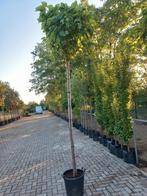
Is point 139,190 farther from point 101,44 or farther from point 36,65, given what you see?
point 36,65

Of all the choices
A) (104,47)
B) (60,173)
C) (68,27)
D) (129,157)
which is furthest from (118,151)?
(104,47)

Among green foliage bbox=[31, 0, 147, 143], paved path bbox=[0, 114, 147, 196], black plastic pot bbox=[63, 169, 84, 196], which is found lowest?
paved path bbox=[0, 114, 147, 196]

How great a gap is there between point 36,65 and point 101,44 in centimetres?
1640

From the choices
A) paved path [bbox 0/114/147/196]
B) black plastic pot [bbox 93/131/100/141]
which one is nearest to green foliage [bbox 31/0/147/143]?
paved path [bbox 0/114/147/196]

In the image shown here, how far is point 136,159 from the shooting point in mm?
6426


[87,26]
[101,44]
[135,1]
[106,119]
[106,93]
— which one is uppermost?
[135,1]

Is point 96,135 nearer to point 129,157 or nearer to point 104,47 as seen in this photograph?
point 129,157

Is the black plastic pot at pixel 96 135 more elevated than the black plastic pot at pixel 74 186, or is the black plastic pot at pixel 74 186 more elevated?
the black plastic pot at pixel 96 135

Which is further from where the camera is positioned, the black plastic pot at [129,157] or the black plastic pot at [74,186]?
the black plastic pot at [129,157]

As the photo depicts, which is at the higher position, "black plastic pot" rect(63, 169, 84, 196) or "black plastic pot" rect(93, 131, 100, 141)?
"black plastic pot" rect(93, 131, 100, 141)

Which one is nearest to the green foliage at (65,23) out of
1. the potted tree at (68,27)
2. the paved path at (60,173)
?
the potted tree at (68,27)

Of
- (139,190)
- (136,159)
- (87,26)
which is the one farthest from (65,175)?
(87,26)

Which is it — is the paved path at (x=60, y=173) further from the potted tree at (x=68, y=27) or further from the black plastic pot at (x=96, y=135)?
the black plastic pot at (x=96, y=135)

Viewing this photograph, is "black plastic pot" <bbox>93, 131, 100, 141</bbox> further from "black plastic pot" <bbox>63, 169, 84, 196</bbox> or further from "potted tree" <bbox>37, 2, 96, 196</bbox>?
"black plastic pot" <bbox>63, 169, 84, 196</bbox>
